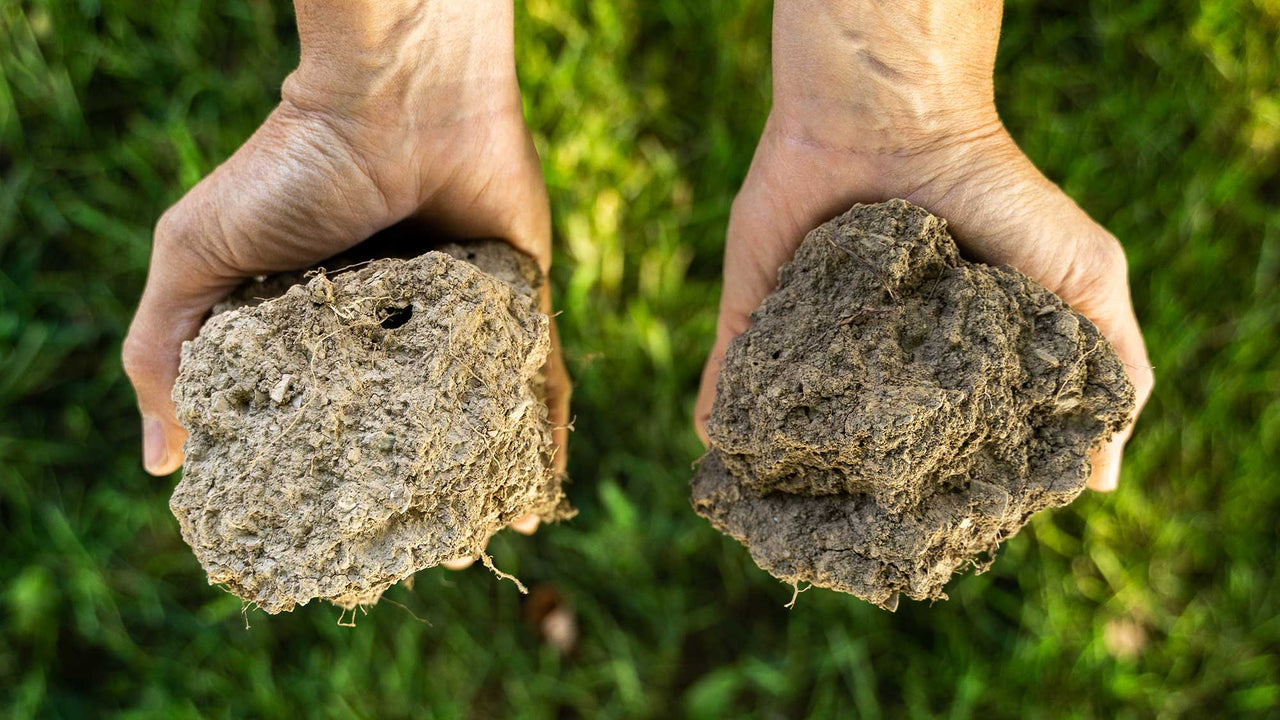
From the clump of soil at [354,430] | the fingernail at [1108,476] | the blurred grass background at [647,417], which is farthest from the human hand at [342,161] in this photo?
the fingernail at [1108,476]

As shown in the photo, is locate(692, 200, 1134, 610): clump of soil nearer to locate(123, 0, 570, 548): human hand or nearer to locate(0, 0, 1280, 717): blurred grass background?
locate(123, 0, 570, 548): human hand

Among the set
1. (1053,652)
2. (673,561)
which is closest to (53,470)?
(673,561)

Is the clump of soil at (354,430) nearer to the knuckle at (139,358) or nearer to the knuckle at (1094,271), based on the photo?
the knuckle at (139,358)

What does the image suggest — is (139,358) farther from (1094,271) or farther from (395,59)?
(1094,271)

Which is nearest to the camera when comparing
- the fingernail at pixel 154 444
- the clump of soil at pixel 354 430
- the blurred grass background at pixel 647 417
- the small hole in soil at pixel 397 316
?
the clump of soil at pixel 354 430

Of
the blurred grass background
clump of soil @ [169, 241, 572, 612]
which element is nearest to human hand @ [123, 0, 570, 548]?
clump of soil @ [169, 241, 572, 612]
